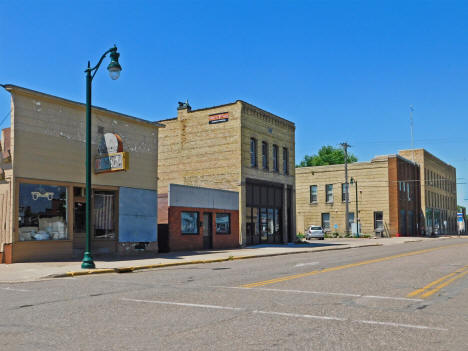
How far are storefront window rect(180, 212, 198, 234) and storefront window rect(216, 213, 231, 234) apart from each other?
240 cm

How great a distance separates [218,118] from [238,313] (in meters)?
27.8

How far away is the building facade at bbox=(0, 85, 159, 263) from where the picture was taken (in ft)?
64.3

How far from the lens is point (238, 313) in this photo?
8578 mm

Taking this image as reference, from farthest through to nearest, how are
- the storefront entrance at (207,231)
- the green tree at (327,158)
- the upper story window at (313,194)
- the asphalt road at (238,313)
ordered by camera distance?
1. the green tree at (327,158)
2. the upper story window at (313,194)
3. the storefront entrance at (207,231)
4. the asphalt road at (238,313)

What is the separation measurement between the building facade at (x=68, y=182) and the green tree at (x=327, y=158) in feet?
245

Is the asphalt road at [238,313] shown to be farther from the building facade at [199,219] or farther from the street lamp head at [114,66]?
the building facade at [199,219]

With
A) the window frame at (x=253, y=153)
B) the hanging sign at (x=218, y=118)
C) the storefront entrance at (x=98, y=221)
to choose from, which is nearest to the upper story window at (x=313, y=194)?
the window frame at (x=253, y=153)

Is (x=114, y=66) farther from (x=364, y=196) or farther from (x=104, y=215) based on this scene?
(x=364, y=196)

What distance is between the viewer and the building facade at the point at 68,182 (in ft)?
64.3

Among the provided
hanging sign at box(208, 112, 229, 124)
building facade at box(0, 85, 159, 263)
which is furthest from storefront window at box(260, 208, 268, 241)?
building facade at box(0, 85, 159, 263)

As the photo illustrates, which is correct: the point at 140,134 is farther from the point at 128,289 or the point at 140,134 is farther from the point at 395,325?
the point at 395,325

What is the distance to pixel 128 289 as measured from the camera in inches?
474

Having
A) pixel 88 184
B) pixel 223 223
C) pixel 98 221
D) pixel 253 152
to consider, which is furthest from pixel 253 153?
pixel 88 184

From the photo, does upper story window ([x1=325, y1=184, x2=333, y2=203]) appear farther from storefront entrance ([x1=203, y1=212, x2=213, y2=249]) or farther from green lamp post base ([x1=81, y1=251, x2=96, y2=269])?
green lamp post base ([x1=81, y1=251, x2=96, y2=269])
